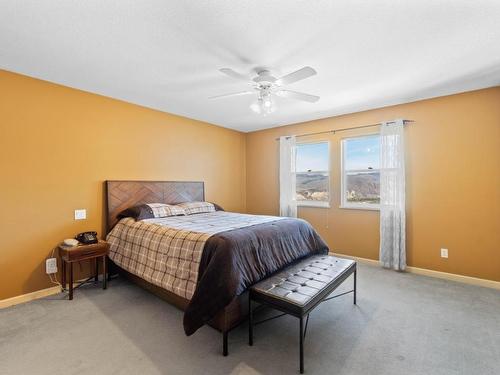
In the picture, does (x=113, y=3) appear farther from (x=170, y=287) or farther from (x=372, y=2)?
(x=170, y=287)

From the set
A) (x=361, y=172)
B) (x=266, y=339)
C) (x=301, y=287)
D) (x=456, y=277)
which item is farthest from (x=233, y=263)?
(x=456, y=277)

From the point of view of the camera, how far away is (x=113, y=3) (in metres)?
1.70

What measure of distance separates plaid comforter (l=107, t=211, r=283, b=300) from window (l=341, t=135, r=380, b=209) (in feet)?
7.77

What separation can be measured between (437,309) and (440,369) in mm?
999

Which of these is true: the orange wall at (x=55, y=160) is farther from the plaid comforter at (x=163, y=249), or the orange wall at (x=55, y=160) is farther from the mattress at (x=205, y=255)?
the mattress at (x=205, y=255)

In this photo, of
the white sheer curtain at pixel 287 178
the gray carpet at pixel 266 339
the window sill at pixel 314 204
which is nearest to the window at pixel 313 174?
the window sill at pixel 314 204

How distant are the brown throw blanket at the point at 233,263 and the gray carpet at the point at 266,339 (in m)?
0.35

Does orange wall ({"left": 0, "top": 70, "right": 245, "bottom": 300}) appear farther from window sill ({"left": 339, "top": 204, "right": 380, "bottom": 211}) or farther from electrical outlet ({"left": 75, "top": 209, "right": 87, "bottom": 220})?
window sill ({"left": 339, "top": 204, "right": 380, "bottom": 211})

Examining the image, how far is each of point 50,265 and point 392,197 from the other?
15.1 ft

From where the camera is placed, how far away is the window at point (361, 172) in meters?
4.05

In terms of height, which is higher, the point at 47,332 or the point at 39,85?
the point at 39,85

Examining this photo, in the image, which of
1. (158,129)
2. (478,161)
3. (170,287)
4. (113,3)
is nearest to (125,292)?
(170,287)

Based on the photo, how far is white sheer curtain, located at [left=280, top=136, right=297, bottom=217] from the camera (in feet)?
15.8

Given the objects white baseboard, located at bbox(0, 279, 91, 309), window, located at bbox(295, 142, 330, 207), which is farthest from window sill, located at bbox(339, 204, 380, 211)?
white baseboard, located at bbox(0, 279, 91, 309)
